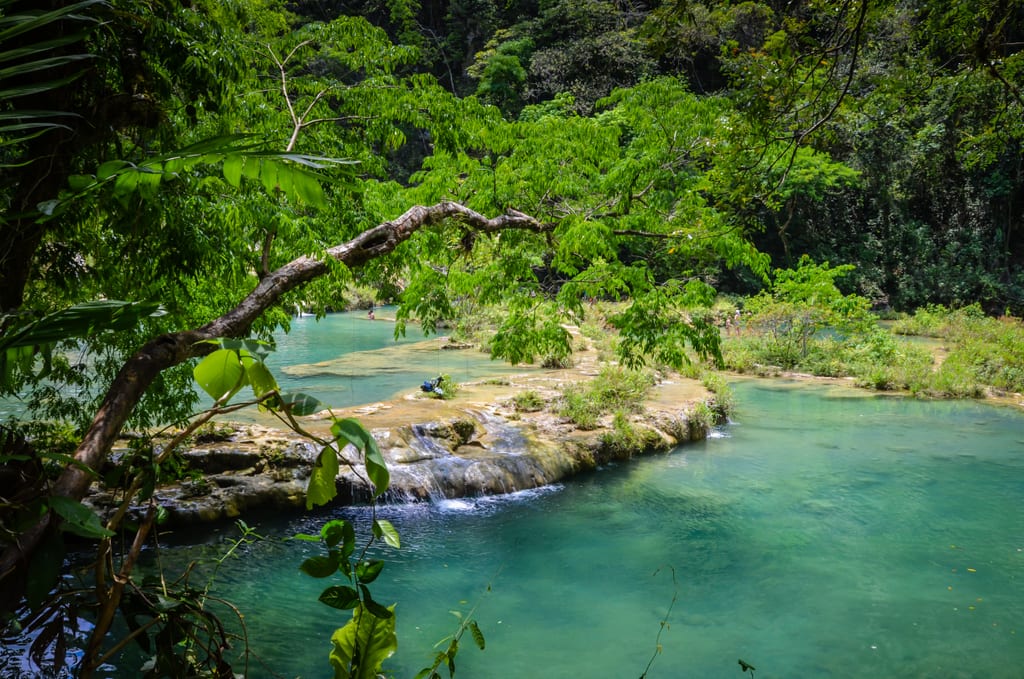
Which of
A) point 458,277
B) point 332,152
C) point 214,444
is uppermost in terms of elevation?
point 332,152

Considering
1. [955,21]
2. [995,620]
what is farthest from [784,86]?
[995,620]

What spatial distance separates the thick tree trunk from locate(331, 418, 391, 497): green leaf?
0.68 feet

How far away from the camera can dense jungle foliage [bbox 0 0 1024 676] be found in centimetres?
104

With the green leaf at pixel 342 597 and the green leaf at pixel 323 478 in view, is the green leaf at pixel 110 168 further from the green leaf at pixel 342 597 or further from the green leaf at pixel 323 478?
the green leaf at pixel 342 597

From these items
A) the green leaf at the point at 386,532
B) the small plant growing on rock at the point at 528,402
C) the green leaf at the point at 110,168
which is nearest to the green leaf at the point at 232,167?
the green leaf at the point at 110,168

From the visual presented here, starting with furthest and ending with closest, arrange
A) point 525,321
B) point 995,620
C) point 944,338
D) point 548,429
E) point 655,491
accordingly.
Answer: point 944,338
point 548,429
point 655,491
point 525,321
point 995,620

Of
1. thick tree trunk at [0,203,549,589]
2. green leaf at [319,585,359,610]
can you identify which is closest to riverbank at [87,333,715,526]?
thick tree trunk at [0,203,549,589]

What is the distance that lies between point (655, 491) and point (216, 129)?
237 inches

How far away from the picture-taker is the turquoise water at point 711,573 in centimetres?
453

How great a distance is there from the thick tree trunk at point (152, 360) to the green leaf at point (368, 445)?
8.2 inches

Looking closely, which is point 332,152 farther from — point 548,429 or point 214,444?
point 548,429

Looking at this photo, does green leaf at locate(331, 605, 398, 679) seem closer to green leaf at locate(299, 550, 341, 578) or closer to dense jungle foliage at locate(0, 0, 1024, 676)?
dense jungle foliage at locate(0, 0, 1024, 676)

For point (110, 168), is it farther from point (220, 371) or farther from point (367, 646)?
point (367, 646)

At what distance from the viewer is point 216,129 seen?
5113 millimetres
